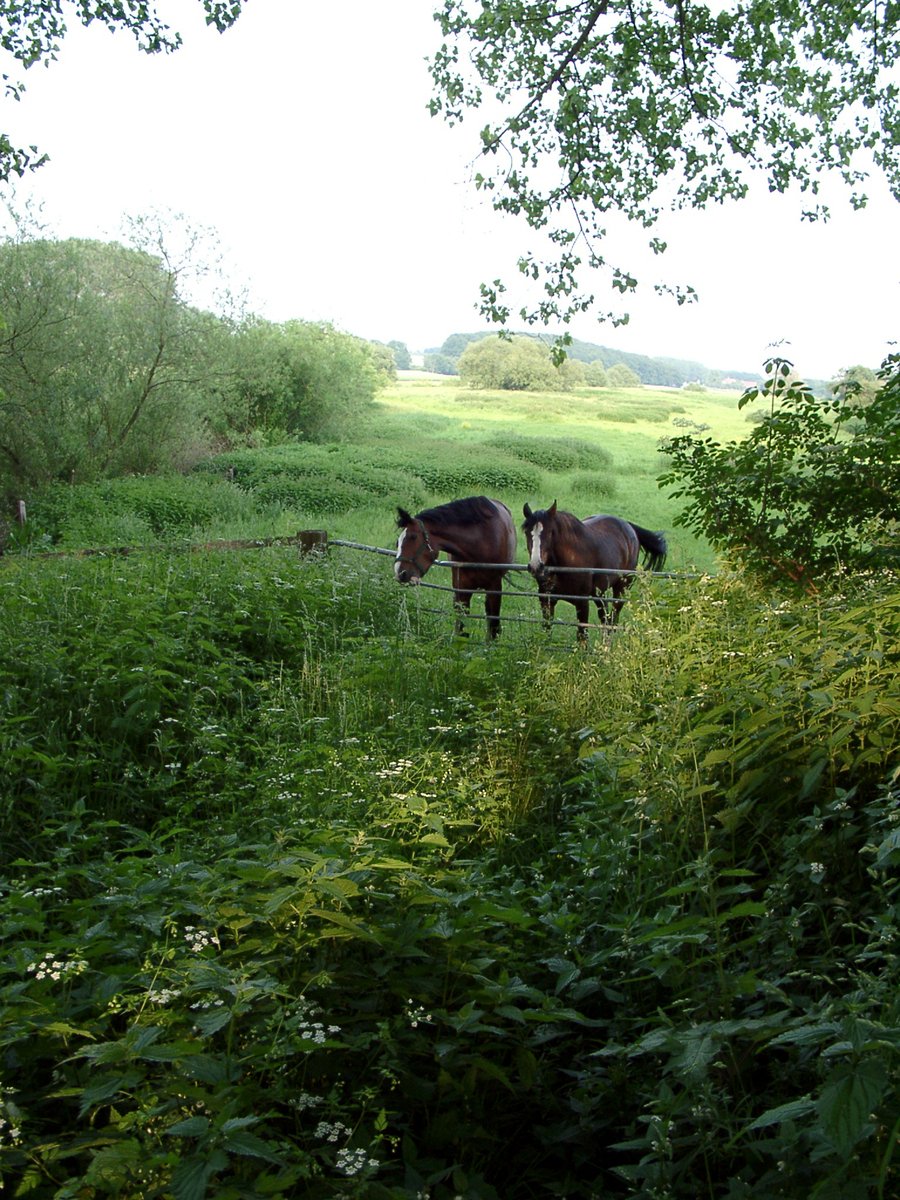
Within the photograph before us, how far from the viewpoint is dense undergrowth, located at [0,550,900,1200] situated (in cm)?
212

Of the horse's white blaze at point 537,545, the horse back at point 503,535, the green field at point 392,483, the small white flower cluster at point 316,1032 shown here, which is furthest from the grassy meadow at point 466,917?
the horse back at point 503,535

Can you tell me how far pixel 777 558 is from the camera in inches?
252

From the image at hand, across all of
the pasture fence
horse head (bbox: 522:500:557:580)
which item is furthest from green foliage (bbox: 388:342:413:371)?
horse head (bbox: 522:500:557:580)

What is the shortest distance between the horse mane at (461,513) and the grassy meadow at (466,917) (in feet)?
11.7

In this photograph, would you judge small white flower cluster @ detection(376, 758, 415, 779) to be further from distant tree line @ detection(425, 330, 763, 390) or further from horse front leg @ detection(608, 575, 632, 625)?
distant tree line @ detection(425, 330, 763, 390)

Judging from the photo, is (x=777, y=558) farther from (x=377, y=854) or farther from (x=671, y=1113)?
(x=671, y=1113)

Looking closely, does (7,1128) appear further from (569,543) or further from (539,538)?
(569,543)

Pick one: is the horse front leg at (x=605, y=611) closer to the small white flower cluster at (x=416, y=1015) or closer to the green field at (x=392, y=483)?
the green field at (x=392, y=483)

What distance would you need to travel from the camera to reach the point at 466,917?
2887 mm

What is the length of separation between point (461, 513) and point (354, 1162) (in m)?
9.00

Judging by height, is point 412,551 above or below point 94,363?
below

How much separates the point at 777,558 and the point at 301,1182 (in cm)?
511

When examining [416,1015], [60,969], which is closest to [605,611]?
[416,1015]

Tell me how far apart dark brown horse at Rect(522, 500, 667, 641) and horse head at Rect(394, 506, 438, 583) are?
110 cm
